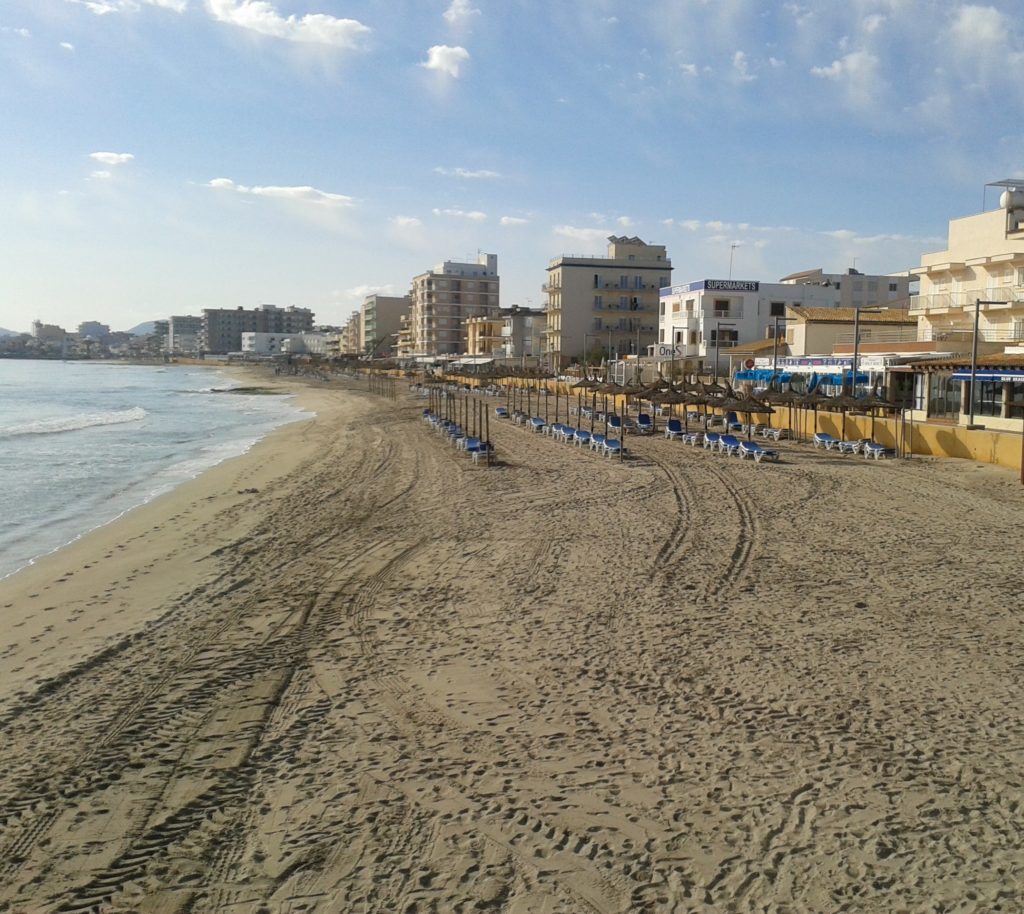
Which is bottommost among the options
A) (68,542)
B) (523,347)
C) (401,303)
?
(68,542)

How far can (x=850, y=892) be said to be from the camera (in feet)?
14.6

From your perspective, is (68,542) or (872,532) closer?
(872,532)

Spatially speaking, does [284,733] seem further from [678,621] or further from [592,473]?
[592,473]

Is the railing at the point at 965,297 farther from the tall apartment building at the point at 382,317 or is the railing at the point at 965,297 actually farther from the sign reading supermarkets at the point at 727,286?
the tall apartment building at the point at 382,317

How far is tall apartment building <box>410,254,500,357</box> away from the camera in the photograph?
352 ft

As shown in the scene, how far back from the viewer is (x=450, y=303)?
355 feet

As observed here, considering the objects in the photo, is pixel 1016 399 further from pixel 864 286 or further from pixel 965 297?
pixel 864 286

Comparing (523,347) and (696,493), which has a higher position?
(523,347)

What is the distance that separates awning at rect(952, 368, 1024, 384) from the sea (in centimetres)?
2243

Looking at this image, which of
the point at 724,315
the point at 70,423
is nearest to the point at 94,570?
the point at 70,423

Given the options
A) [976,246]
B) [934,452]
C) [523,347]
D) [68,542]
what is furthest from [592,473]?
[523,347]

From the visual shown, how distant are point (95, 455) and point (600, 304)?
51.5m

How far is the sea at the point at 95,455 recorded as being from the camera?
16328 millimetres

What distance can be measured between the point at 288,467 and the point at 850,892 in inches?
811
